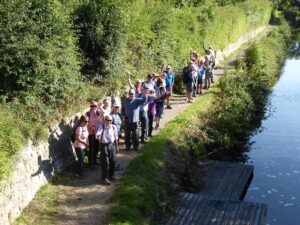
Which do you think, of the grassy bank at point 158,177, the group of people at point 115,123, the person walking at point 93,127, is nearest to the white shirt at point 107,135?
the group of people at point 115,123

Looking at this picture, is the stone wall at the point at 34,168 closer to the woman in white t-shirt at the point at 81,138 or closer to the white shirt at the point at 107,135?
the woman in white t-shirt at the point at 81,138

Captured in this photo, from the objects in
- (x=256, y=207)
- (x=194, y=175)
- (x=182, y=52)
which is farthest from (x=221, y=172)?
(x=182, y=52)

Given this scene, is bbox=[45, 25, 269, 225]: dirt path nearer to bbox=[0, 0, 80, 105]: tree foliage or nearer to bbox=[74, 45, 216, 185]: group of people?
bbox=[74, 45, 216, 185]: group of people

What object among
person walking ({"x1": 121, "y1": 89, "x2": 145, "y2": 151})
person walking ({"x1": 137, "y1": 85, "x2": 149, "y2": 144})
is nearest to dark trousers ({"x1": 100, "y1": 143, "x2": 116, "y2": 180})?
person walking ({"x1": 121, "y1": 89, "x2": 145, "y2": 151})

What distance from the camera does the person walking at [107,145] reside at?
1184cm

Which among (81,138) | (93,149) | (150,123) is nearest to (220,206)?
(93,149)

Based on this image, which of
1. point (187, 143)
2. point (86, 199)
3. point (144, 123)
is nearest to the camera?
point (86, 199)

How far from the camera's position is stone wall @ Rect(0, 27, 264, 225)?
10031 mm

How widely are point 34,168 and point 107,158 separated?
1.77 metres

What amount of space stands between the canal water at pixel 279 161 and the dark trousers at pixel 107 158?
484cm

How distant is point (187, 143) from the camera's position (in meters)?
15.8

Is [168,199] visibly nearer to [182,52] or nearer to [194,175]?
[194,175]

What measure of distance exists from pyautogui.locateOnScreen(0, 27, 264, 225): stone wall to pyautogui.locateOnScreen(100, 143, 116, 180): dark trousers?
4.58 ft

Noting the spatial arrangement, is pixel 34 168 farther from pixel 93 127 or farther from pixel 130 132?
pixel 130 132
